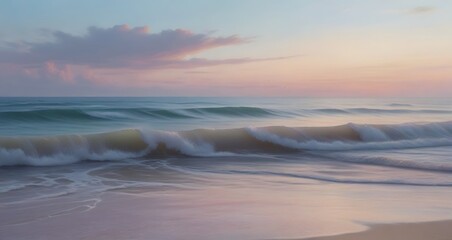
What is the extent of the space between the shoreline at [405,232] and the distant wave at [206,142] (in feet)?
25.6

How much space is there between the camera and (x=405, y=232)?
Answer: 464 centimetres

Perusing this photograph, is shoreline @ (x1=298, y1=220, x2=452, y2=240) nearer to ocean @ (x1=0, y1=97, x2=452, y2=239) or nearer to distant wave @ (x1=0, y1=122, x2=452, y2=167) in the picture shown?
ocean @ (x1=0, y1=97, x2=452, y2=239)

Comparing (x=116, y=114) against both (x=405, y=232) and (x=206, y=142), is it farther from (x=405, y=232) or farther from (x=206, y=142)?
(x=405, y=232)

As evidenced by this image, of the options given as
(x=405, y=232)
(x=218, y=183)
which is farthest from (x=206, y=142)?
(x=405, y=232)

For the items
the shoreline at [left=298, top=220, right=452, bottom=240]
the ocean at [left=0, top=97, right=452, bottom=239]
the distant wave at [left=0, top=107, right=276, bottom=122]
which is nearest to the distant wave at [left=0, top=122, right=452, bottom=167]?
the ocean at [left=0, top=97, right=452, bottom=239]

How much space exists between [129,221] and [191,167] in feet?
16.7

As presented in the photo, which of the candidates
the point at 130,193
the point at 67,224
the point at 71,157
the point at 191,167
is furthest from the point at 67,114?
the point at 67,224

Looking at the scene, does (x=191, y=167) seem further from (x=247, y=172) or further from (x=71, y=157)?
(x=71, y=157)

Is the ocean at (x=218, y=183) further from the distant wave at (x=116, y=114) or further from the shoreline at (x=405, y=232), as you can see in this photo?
the distant wave at (x=116, y=114)

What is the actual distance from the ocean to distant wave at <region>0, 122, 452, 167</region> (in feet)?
0.11

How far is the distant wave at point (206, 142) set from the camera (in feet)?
36.8

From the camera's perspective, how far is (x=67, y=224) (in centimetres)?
496

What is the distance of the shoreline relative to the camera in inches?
175

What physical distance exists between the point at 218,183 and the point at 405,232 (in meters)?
3.71
